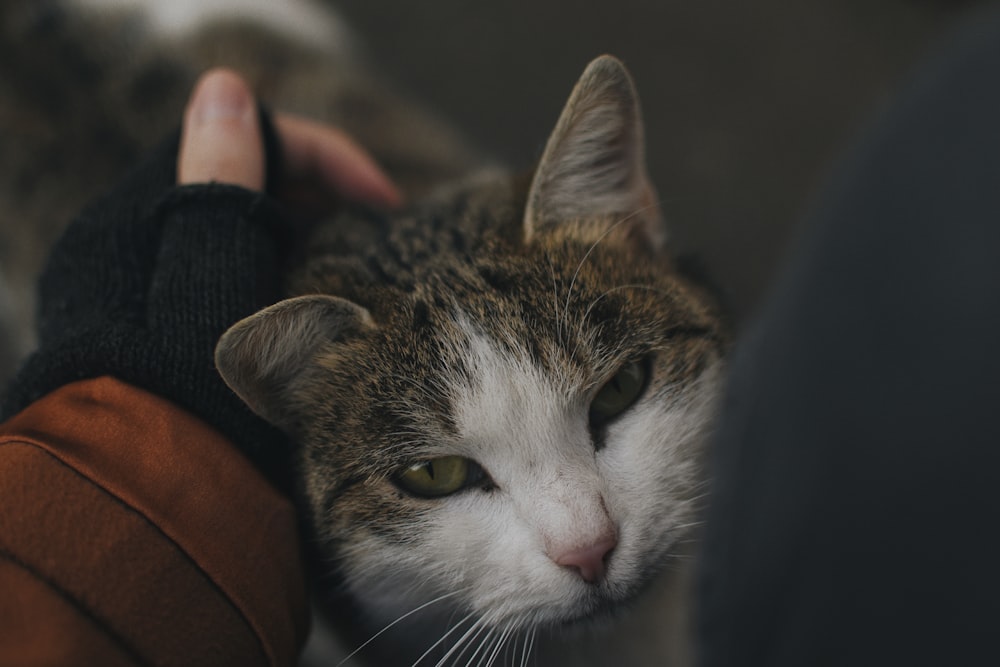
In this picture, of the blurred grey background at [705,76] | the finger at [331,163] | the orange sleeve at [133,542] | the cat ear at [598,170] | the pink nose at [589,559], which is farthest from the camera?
the blurred grey background at [705,76]

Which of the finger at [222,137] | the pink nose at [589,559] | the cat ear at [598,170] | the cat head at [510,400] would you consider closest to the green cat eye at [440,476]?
the cat head at [510,400]

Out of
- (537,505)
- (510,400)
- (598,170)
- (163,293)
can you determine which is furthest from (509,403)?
(163,293)

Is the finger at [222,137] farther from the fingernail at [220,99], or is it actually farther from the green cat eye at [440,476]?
the green cat eye at [440,476]

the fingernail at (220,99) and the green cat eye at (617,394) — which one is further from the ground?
the fingernail at (220,99)

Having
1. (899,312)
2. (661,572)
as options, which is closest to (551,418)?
(661,572)

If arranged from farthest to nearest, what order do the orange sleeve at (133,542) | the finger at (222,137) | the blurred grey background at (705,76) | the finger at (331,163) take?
the blurred grey background at (705,76) → the finger at (331,163) → the finger at (222,137) → the orange sleeve at (133,542)

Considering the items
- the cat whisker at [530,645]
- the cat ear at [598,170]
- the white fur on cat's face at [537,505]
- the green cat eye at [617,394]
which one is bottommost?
the cat whisker at [530,645]

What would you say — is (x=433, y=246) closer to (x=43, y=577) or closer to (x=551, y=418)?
(x=551, y=418)

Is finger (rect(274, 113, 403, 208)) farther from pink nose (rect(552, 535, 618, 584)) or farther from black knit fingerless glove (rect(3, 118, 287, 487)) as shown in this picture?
pink nose (rect(552, 535, 618, 584))
